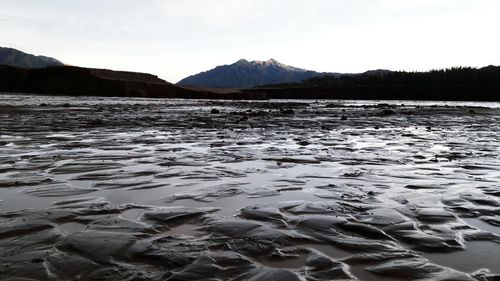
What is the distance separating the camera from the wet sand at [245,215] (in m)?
2.73

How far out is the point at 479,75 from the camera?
2776 inches

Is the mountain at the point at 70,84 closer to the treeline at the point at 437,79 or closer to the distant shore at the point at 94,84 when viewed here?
the distant shore at the point at 94,84

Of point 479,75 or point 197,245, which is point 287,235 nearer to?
point 197,245

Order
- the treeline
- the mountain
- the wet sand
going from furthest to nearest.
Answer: the treeline < the mountain < the wet sand

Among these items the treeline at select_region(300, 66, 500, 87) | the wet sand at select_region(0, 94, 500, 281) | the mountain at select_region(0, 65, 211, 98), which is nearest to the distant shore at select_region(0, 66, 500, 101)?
the mountain at select_region(0, 65, 211, 98)

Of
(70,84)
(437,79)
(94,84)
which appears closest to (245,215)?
(94,84)

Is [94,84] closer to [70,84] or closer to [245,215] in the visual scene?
[70,84]

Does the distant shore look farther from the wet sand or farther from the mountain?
the wet sand

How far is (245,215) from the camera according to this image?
157 inches

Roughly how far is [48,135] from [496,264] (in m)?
10.0

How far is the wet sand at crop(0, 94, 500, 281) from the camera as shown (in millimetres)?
2734

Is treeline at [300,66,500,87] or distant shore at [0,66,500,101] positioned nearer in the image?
distant shore at [0,66,500,101]

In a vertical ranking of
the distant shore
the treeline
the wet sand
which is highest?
the treeline

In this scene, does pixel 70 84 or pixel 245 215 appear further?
pixel 70 84
